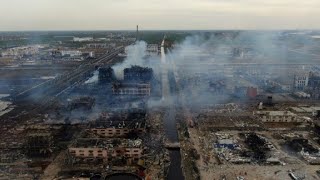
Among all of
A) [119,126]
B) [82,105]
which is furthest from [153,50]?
[119,126]

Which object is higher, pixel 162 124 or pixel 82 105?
pixel 82 105

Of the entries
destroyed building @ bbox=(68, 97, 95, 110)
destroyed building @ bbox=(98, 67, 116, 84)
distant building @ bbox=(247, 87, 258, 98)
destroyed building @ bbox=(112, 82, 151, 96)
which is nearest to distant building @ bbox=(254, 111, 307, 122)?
distant building @ bbox=(247, 87, 258, 98)

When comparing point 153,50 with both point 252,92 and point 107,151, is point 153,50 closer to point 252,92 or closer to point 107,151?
point 252,92

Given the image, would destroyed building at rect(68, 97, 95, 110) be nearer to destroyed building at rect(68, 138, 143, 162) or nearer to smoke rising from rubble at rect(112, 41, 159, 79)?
destroyed building at rect(68, 138, 143, 162)

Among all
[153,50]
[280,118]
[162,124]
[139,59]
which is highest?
[153,50]

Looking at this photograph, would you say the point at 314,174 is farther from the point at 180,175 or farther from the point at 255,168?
the point at 180,175

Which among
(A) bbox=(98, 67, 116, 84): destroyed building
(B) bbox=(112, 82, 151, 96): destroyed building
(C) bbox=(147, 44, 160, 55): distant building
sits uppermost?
(C) bbox=(147, 44, 160, 55): distant building

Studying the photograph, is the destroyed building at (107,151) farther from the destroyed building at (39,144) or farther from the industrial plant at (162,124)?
the destroyed building at (39,144)

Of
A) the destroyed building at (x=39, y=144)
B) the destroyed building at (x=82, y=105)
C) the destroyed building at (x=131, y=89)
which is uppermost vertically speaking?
the destroyed building at (x=131, y=89)

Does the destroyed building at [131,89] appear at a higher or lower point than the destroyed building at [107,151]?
higher

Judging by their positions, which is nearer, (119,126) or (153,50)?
(119,126)

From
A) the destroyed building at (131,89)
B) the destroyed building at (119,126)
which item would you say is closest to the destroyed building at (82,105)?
the destroyed building at (119,126)
